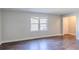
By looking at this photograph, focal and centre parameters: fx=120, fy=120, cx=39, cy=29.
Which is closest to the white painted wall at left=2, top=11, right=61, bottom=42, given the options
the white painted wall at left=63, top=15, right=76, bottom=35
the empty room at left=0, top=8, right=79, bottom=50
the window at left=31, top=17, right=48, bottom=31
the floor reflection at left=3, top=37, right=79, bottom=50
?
the empty room at left=0, top=8, right=79, bottom=50

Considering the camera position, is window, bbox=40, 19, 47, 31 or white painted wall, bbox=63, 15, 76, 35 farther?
white painted wall, bbox=63, 15, 76, 35

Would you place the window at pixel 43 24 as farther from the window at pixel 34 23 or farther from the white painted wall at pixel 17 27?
the window at pixel 34 23

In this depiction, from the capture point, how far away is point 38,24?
30.8 feet

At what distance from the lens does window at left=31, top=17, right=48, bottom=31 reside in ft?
29.6

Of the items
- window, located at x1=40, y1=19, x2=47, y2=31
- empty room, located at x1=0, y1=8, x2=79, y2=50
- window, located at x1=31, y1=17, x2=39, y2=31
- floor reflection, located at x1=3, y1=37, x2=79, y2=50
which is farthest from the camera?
window, located at x1=40, y1=19, x2=47, y2=31

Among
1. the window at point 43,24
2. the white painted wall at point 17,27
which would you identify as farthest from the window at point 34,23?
the window at point 43,24

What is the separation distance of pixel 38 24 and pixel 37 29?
0.40 metres

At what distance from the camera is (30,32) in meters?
8.76

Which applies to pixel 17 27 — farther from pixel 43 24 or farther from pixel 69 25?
pixel 69 25

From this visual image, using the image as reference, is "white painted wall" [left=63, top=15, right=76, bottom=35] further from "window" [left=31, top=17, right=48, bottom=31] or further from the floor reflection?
the floor reflection

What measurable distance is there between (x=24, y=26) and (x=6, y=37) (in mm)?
1658

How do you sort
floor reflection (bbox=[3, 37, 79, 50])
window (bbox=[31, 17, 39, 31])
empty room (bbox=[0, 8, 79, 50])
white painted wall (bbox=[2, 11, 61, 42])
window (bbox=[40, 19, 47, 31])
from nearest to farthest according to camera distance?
floor reflection (bbox=[3, 37, 79, 50])
empty room (bbox=[0, 8, 79, 50])
white painted wall (bbox=[2, 11, 61, 42])
window (bbox=[31, 17, 39, 31])
window (bbox=[40, 19, 47, 31])
